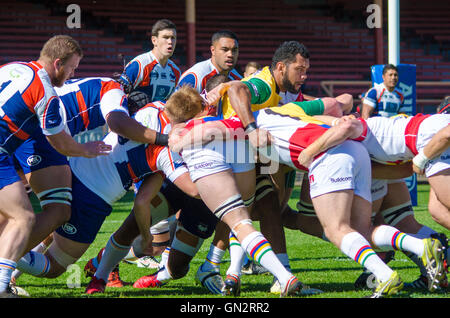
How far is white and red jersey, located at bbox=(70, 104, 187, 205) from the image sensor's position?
493cm

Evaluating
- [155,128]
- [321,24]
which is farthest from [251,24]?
[155,128]

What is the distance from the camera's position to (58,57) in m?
4.60

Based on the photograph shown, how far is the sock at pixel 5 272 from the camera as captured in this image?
4.14 m

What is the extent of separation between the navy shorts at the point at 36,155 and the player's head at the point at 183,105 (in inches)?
36.6

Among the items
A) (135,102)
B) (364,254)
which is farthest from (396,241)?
(135,102)

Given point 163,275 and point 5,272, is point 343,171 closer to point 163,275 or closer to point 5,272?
point 163,275

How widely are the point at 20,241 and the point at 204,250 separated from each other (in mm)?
3298

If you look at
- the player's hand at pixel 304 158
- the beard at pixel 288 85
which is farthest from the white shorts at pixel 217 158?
the beard at pixel 288 85

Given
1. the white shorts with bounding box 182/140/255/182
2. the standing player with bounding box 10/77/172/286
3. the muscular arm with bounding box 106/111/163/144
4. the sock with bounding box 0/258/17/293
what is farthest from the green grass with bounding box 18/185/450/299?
the muscular arm with bounding box 106/111/163/144

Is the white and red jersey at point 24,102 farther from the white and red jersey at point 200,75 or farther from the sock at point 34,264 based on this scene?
the white and red jersey at point 200,75

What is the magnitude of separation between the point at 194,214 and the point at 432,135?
187 cm

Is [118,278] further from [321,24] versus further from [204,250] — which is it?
[321,24]

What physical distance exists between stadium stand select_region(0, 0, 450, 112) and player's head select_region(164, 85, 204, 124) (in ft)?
49.0
